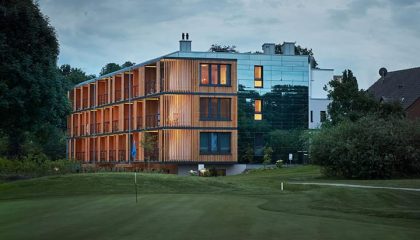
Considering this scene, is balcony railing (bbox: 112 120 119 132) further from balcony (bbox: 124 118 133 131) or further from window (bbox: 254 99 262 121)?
window (bbox: 254 99 262 121)

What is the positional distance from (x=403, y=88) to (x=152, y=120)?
30172 millimetres

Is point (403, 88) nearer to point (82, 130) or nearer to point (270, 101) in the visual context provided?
point (270, 101)

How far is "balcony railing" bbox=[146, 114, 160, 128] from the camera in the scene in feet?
216

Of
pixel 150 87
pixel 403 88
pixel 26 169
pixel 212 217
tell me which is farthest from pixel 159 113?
pixel 212 217

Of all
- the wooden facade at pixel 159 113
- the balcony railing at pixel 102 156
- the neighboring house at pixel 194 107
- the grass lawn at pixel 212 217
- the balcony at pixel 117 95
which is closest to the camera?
the grass lawn at pixel 212 217

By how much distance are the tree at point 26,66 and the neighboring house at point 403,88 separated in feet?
132

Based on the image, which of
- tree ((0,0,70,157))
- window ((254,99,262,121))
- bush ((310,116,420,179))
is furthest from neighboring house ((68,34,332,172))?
tree ((0,0,70,157))

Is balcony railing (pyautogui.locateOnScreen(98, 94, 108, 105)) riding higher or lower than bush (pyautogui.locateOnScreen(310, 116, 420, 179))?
higher

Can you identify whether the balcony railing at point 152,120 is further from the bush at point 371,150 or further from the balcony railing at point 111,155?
the bush at point 371,150

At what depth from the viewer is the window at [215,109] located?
63.2 meters

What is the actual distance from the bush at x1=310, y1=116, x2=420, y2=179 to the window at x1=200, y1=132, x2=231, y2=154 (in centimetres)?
A: 1788

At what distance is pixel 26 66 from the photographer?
3328 cm

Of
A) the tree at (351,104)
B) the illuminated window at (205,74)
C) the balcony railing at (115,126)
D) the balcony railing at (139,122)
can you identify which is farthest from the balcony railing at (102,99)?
the tree at (351,104)

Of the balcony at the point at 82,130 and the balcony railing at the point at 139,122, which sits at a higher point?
the balcony railing at the point at 139,122
